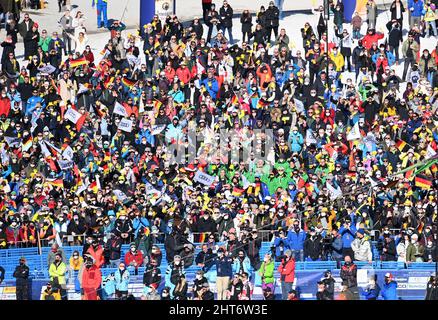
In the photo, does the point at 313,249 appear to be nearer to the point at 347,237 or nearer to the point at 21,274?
the point at 347,237

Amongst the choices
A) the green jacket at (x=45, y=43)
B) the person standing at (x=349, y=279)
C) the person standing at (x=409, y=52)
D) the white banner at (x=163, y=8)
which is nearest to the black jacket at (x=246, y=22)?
the white banner at (x=163, y=8)

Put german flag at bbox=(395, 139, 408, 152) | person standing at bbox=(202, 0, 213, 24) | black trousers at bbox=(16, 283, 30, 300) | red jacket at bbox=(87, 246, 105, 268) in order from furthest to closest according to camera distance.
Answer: person standing at bbox=(202, 0, 213, 24) < german flag at bbox=(395, 139, 408, 152) < red jacket at bbox=(87, 246, 105, 268) < black trousers at bbox=(16, 283, 30, 300)

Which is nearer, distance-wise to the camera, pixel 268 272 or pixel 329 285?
pixel 329 285

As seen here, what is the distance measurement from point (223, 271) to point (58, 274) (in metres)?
3.43

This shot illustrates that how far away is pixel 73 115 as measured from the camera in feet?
177

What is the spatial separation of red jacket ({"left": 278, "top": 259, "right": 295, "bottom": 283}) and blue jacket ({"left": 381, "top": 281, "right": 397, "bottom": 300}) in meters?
1.96

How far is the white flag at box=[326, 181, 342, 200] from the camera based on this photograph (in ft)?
164

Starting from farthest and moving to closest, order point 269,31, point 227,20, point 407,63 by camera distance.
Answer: point 227,20 → point 269,31 → point 407,63

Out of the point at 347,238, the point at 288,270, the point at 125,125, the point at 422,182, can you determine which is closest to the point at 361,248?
the point at 347,238

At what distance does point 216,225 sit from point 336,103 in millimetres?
6749

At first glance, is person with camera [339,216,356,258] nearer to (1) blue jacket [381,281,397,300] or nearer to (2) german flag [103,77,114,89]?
(1) blue jacket [381,281,397,300]

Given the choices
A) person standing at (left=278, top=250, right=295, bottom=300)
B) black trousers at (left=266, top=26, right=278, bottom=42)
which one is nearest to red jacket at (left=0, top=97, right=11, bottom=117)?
black trousers at (left=266, top=26, right=278, bottom=42)

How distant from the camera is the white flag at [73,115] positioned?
53.8 m

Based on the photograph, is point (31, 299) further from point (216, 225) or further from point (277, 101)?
point (277, 101)
